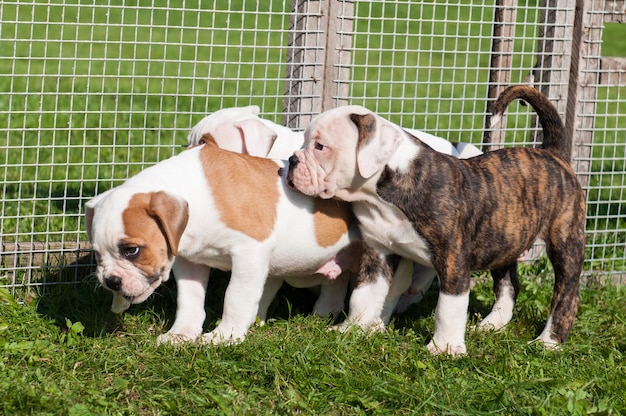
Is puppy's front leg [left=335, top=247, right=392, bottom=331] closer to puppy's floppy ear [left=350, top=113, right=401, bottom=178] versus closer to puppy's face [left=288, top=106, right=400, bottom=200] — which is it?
puppy's face [left=288, top=106, right=400, bottom=200]

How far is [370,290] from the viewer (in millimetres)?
5020

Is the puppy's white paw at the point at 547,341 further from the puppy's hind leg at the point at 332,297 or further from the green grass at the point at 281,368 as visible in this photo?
the puppy's hind leg at the point at 332,297

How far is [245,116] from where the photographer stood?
5.38m

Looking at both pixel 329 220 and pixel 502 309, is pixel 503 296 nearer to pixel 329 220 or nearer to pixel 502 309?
pixel 502 309

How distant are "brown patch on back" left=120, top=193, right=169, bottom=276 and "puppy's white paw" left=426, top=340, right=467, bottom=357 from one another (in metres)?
1.46

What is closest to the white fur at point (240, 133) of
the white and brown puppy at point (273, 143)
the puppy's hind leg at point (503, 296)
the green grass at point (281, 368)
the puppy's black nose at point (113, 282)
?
the white and brown puppy at point (273, 143)

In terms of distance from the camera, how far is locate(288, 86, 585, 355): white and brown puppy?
15.3 feet

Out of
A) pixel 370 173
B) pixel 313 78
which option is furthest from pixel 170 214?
pixel 313 78

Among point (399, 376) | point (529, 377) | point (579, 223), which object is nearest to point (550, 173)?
point (579, 223)

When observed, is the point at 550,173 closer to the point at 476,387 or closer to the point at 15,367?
the point at 476,387

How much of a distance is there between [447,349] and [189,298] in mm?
1390

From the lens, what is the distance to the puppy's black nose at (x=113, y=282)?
436 cm

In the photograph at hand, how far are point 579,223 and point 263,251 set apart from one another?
6.10 feet

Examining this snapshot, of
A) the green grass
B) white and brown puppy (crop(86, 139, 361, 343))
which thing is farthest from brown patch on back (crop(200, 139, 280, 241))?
the green grass
